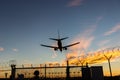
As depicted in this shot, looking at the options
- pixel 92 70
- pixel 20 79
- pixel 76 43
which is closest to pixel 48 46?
pixel 76 43

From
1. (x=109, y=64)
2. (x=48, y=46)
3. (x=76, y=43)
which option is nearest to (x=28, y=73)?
(x=48, y=46)

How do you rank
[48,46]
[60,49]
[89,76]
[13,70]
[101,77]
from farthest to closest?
[48,46], [60,49], [13,70], [89,76], [101,77]

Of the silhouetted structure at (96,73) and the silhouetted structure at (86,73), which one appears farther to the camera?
the silhouetted structure at (86,73)

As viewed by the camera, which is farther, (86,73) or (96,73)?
(86,73)

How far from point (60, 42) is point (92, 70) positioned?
2827 centimetres

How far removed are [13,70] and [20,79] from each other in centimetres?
286

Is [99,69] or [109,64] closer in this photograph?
[99,69]

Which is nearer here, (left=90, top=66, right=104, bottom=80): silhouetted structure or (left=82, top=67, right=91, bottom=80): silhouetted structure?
(left=90, top=66, right=104, bottom=80): silhouetted structure

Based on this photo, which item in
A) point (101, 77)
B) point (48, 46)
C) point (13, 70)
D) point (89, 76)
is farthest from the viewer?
point (48, 46)

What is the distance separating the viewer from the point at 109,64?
205 ft

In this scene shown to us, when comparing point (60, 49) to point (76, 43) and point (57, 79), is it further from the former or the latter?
point (57, 79)

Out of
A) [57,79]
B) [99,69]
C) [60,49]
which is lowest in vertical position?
[57,79]

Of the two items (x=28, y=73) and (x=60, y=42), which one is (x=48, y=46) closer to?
(x=60, y=42)

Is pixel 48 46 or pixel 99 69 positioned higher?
pixel 48 46
